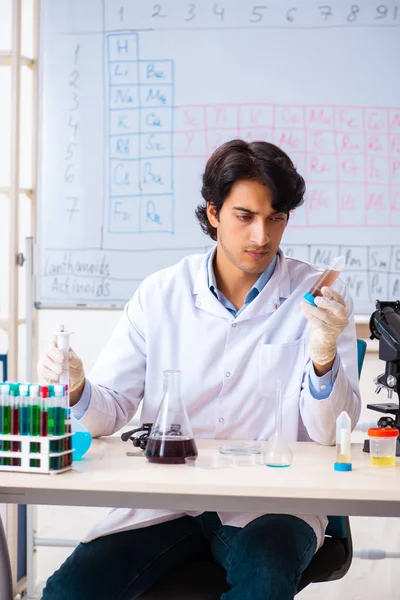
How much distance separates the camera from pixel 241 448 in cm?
163

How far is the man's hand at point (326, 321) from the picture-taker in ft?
5.15

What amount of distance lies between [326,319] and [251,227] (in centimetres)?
37

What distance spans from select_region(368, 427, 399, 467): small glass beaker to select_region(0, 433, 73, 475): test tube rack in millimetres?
521

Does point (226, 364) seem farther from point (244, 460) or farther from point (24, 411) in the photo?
point (24, 411)

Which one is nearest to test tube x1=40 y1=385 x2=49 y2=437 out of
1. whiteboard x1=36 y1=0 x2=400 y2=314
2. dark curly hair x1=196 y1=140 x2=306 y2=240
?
dark curly hair x1=196 y1=140 x2=306 y2=240

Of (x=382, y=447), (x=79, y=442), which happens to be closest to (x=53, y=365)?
(x=79, y=442)

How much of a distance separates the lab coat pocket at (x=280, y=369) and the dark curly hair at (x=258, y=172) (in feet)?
0.99

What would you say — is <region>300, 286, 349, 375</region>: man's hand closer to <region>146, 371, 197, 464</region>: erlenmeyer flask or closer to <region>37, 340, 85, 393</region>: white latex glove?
<region>146, 371, 197, 464</region>: erlenmeyer flask

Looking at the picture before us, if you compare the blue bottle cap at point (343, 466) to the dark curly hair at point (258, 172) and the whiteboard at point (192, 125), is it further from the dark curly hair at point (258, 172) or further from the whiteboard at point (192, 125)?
the whiteboard at point (192, 125)

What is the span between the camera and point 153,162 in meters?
Result: 3.01

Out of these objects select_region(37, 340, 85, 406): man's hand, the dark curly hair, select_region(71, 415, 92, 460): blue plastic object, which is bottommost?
select_region(71, 415, 92, 460): blue plastic object

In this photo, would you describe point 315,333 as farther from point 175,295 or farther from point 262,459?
point 175,295

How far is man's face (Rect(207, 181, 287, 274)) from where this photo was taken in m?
1.87

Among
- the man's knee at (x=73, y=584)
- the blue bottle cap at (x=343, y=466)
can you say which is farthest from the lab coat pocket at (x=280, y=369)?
the man's knee at (x=73, y=584)
